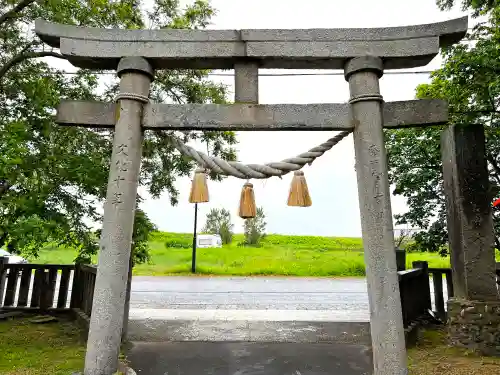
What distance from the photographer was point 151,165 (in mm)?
7039

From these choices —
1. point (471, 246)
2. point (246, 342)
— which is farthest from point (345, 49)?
point (246, 342)

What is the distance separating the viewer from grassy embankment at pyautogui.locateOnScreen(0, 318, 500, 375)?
13.3 feet

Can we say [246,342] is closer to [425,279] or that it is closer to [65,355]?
[65,355]

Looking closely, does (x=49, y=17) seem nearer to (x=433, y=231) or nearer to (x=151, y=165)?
(x=151, y=165)

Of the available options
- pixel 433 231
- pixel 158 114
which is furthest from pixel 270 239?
pixel 158 114

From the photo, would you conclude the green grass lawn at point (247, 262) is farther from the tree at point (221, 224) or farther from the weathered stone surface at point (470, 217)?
the weathered stone surface at point (470, 217)

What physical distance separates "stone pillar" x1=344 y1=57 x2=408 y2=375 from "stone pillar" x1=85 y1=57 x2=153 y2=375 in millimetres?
2276

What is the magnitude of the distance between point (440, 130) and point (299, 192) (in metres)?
5.72

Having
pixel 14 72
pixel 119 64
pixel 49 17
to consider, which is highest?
pixel 49 17

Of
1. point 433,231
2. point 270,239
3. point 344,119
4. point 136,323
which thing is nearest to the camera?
point 344,119

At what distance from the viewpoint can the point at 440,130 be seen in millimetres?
7875

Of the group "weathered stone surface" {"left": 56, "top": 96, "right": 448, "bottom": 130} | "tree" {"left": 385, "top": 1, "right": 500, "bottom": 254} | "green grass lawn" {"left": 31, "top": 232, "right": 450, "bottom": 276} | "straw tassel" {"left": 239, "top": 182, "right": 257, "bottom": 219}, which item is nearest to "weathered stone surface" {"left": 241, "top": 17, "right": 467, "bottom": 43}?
"weathered stone surface" {"left": 56, "top": 96, "right": 448, "bottom": 130}

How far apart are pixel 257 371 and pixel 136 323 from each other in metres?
3.35

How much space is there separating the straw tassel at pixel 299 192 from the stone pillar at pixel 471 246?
2948mm
